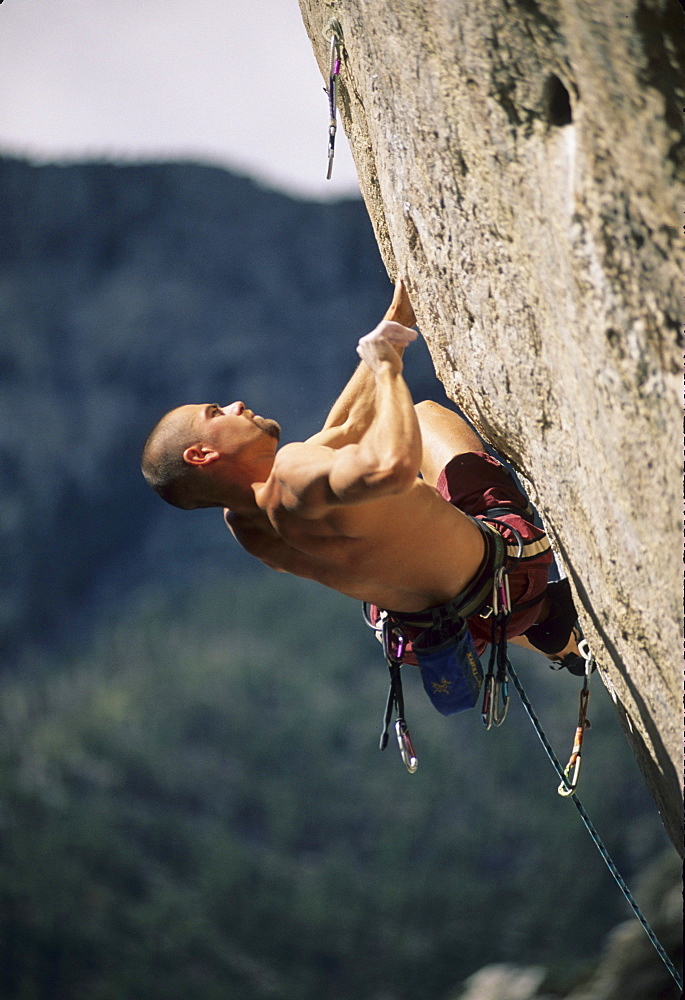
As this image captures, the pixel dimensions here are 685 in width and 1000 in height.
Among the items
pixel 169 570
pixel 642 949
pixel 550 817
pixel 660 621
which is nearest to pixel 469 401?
pixel 660 621

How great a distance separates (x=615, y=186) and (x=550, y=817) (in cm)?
748

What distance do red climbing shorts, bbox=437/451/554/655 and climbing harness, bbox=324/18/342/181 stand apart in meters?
0.79

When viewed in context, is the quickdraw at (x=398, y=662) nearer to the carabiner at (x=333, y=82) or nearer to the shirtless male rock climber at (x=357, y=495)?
the shirtless male rock climber at (x=357, y=495)

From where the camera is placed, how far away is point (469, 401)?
182 cm

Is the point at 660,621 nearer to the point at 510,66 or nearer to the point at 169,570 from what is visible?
the point at 510,66

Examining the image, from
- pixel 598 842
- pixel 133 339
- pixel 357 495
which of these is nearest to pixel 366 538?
pixel 357 495

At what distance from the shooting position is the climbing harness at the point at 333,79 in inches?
75.6

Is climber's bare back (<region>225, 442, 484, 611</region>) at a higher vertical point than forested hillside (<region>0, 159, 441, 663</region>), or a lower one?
higher

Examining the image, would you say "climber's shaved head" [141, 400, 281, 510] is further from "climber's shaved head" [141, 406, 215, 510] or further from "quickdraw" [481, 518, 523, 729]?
"quickdraw" [481, 518, 523, 729]

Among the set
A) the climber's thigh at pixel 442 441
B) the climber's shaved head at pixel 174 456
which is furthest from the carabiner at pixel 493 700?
the climber's shaved head at pixel 174 456

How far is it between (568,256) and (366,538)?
647 mm

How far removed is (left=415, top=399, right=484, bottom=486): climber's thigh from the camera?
6.75 ft

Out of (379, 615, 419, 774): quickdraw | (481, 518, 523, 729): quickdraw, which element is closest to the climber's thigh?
(481, 518, 523, 729): quickdraw

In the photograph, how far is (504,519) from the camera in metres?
1.92
